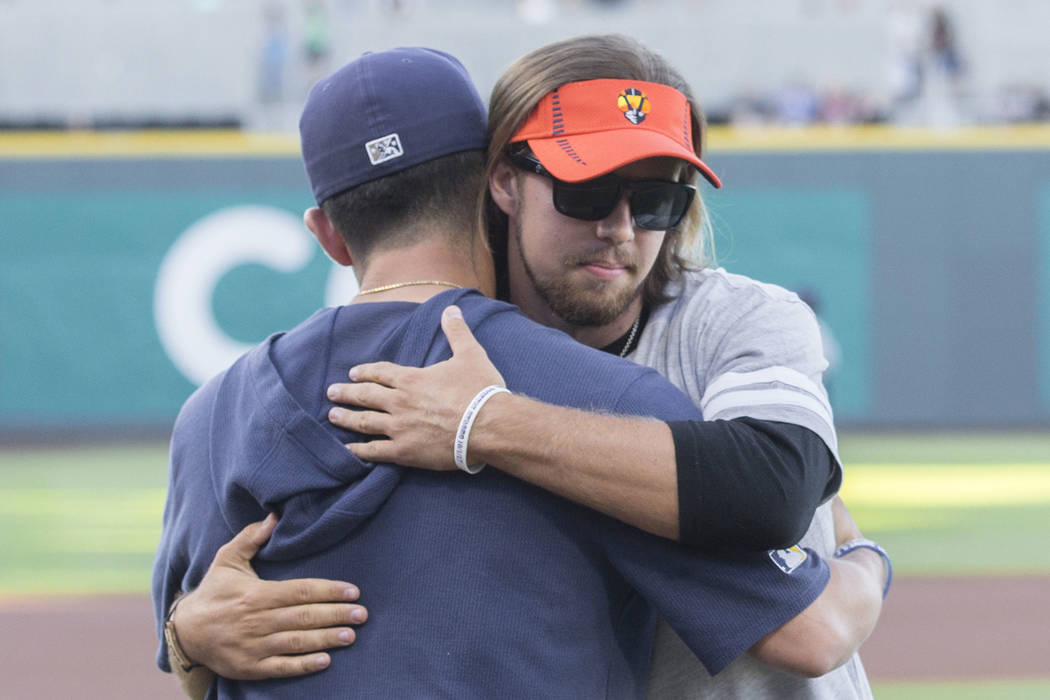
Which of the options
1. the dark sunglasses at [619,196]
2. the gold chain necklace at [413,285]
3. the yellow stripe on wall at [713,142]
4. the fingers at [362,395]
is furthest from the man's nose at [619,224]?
the yellow stripe on wall at [713,142]

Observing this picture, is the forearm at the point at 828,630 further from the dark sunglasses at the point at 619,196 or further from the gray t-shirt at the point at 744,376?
the dark sunglasses at the point at 619,196

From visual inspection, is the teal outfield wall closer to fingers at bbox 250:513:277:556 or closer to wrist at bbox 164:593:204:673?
wrist at bbox 164:593:204:673

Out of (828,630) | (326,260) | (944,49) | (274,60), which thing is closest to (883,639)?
(828,630)

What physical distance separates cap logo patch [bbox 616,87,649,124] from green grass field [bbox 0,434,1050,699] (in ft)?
13.4

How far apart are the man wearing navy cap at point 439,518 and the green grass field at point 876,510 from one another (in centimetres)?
414

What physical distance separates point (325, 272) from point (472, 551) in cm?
1158

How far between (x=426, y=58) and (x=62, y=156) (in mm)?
12118

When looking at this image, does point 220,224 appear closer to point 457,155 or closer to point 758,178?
point 758,178

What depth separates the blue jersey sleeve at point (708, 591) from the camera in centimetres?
188

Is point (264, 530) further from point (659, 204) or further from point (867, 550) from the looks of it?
point (867, 550)

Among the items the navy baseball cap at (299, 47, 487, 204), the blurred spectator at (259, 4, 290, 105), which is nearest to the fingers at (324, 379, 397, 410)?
the navy baseball cap at (299, 47, 487, 204)

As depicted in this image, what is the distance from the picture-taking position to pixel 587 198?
247cm

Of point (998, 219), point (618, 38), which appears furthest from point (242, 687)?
point (998, 219)

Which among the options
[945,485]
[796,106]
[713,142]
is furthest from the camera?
[796,106]
